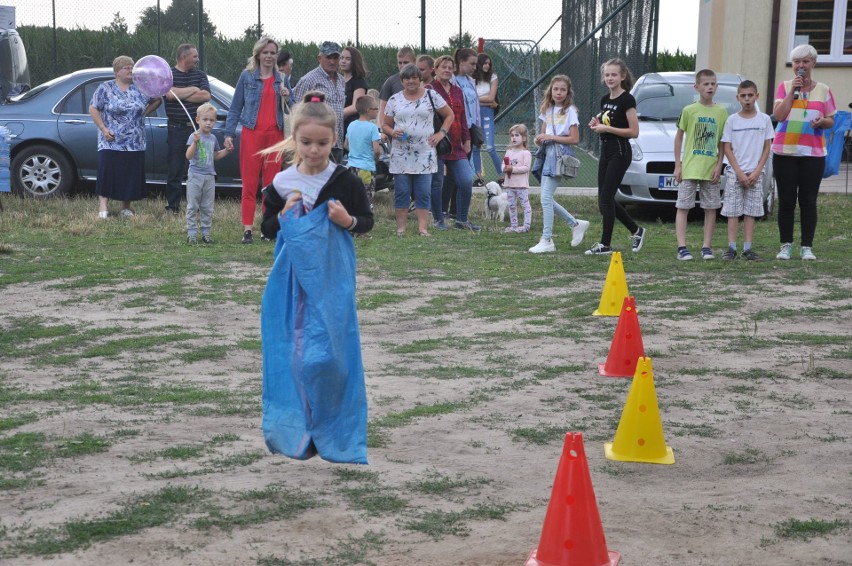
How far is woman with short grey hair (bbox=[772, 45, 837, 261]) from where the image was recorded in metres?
10.0

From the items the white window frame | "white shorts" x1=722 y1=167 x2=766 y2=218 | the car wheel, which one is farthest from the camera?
the white window frame

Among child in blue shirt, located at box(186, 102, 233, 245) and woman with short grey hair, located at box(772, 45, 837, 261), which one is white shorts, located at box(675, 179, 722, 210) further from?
child in blue shirt, located at box(186, 102, 233, 245)

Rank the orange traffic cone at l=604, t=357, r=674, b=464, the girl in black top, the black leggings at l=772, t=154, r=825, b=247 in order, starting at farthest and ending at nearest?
the girl in black top
the black leggings at l=772, t=154, r=825, b=247
the orange traffic cone at l=604, t=357, r=674, b=464

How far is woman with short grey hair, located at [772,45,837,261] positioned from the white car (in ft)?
9.64

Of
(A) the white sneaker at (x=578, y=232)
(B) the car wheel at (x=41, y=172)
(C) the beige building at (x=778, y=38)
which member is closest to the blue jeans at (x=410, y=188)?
(A) the white sneaker at (x=578, y=232)

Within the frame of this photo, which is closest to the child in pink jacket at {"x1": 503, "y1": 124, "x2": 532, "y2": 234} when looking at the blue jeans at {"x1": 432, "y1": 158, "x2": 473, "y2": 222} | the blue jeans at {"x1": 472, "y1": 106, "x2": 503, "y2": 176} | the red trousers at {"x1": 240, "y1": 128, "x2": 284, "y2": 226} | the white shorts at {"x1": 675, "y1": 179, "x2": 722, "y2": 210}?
the blue jeans at {"x1": 432, "y1": 158, "x2": 473, "y2": 222}

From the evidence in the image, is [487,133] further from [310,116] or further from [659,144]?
[310,116]

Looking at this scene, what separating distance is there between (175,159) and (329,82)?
2557 millimetres

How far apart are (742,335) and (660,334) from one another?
0.54 metres

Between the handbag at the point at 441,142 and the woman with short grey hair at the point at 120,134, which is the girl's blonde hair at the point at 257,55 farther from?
the woman with short grey hair at the point at 120,134

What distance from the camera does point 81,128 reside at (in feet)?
47.3

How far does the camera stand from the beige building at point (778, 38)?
20.0m

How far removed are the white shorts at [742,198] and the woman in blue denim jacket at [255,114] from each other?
4617 mm

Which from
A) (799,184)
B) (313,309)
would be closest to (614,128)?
(799,184)
